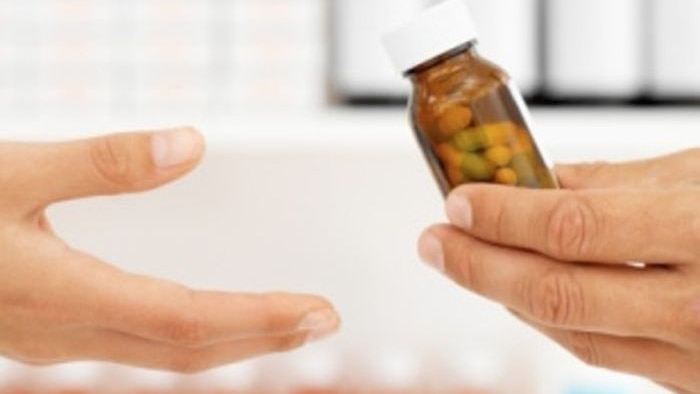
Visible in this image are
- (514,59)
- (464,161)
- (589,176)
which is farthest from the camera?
(514,59)

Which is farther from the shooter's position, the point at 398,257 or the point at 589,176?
the point at 398,257

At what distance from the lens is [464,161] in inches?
21.1

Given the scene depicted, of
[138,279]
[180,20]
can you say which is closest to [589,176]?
[138,279]

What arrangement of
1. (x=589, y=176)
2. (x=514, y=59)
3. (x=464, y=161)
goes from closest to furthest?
1. (x=464, y=161)
2. (x=589, y=176)
3. (x=514, y=59)

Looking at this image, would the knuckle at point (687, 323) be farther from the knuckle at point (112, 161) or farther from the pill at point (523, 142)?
the knuckle at point (112, 161)

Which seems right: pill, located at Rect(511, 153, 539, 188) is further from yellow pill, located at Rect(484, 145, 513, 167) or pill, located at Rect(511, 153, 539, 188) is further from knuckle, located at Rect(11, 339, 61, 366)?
knuckle, located at Rect(11, 339, 61, 366)

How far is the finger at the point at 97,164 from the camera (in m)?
0.54

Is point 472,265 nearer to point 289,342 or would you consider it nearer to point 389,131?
point 289,342

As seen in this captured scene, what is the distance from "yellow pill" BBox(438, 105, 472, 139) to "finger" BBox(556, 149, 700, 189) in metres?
0.13

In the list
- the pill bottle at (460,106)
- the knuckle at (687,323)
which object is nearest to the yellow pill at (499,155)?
the pill bottle at (460,106)

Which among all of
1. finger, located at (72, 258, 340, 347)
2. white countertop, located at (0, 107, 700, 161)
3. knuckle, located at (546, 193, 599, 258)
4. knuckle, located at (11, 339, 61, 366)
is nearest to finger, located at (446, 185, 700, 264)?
knuckle, located at (546, 193, 599, 258)

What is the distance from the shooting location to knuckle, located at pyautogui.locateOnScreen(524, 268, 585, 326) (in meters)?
0.53

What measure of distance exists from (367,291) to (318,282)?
0.04 metres

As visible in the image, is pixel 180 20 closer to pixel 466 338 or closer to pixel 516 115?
pixel 466 338
